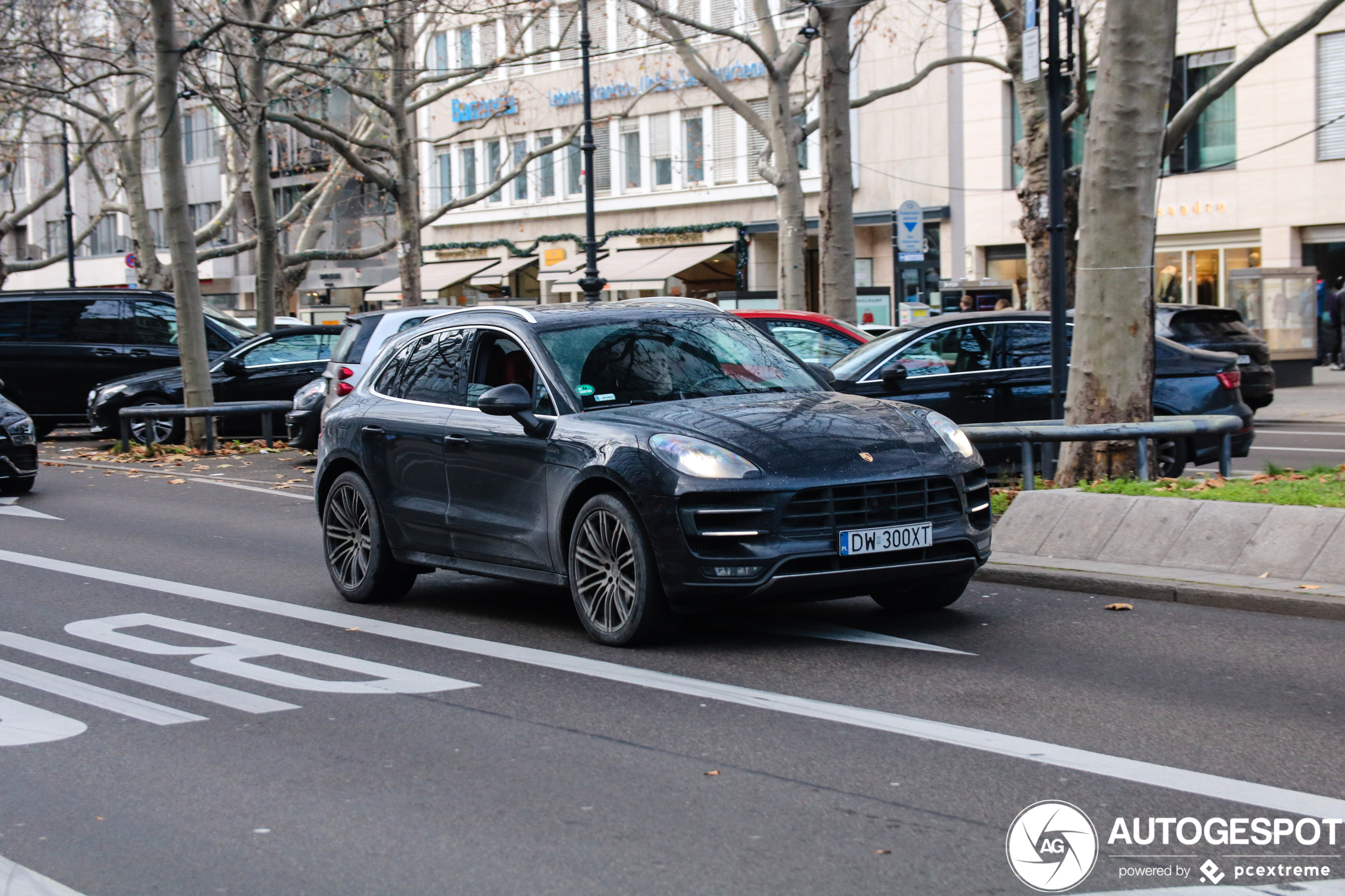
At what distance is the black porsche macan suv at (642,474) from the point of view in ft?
23.9

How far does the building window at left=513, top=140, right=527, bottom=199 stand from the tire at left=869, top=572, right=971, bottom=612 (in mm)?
46798

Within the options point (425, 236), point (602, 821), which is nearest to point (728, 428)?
point (602, 821)

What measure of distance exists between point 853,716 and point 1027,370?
867 cm

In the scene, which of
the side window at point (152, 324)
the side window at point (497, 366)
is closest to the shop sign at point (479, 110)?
the side window at point (152, 324)

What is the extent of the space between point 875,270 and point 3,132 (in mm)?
31310

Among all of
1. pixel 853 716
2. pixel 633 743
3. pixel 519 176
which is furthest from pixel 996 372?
pixel 519 176

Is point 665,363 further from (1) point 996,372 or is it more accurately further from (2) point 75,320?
(2) point 75,320

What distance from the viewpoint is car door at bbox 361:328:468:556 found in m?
8.93

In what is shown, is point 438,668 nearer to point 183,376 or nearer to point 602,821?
point 602,821

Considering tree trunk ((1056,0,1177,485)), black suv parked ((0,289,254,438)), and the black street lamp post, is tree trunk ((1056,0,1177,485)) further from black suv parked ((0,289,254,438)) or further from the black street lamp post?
the black street lamp post

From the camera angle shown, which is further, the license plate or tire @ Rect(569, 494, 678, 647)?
tire @ Rect(569, 494, 678, 647)

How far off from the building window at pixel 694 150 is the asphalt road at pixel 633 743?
39.7 meters

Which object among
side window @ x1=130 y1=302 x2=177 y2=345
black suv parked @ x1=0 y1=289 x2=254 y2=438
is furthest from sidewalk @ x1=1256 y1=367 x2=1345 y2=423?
side window @ x1=130 y1=302 x2=177 y2=345

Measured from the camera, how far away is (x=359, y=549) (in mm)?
9586
